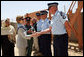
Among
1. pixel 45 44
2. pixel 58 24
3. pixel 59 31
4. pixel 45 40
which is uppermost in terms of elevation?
pixel 58 24

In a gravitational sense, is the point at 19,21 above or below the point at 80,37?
above

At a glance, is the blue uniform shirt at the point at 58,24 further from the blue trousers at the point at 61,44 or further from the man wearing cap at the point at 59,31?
the blue trousers at the point at 61,44

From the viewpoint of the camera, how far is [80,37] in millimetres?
7879

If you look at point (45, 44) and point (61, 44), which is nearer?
point (61, 44)

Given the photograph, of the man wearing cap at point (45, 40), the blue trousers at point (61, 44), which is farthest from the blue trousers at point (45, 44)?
the blue trousers at point (61, 44)

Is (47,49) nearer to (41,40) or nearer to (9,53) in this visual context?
(41,40)

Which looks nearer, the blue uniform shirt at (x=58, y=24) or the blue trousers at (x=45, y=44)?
the blue uniform shirt at (x=58, y=24)

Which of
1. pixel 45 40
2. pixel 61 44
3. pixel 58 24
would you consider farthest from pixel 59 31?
pixel 45 40

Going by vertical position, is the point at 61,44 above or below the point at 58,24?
below

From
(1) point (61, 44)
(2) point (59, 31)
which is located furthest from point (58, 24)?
(1) point (61, 44)

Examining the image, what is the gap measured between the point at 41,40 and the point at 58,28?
1.73 m

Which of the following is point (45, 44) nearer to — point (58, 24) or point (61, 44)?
point (61, 44)

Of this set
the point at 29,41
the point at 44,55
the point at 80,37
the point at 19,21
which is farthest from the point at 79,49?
the point at 19,21

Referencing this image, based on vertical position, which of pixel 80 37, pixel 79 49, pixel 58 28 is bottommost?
pixel 79 49
